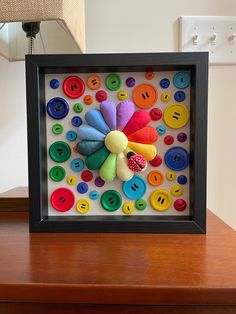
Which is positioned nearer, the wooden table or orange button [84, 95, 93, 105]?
the wooden table

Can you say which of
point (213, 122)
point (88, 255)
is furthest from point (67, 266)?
point (213, 122)

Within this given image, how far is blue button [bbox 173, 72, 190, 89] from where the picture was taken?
1.74 ft

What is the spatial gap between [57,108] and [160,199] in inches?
9.5

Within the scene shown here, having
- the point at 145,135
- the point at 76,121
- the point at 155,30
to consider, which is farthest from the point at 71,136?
the point at 155,30

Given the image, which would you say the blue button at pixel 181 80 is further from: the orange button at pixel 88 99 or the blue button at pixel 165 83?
the orange button at pixel 88 99

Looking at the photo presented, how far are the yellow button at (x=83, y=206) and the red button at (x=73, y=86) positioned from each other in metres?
0.19

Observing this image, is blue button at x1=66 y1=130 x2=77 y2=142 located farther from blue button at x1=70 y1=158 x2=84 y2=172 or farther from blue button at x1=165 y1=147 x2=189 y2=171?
blue button at x1=165 y1=147 x2=189 y2=171

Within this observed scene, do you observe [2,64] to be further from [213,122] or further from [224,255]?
[224,255]

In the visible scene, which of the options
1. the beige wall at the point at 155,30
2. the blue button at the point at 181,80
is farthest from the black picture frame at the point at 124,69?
the beige wall at the point at 155,30

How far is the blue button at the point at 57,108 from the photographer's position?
54 cm

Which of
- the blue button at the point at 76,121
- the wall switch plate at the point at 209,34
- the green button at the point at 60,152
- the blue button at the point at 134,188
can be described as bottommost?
the blue button at the point at 134,188

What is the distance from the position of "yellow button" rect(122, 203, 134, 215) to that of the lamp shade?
1.06ft

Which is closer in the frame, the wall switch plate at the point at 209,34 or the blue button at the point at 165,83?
the blue button at the point at 165,83

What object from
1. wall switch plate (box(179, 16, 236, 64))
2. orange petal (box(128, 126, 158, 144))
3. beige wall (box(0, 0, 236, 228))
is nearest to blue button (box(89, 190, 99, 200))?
orange petal (box(128, 126, 158, 144))
